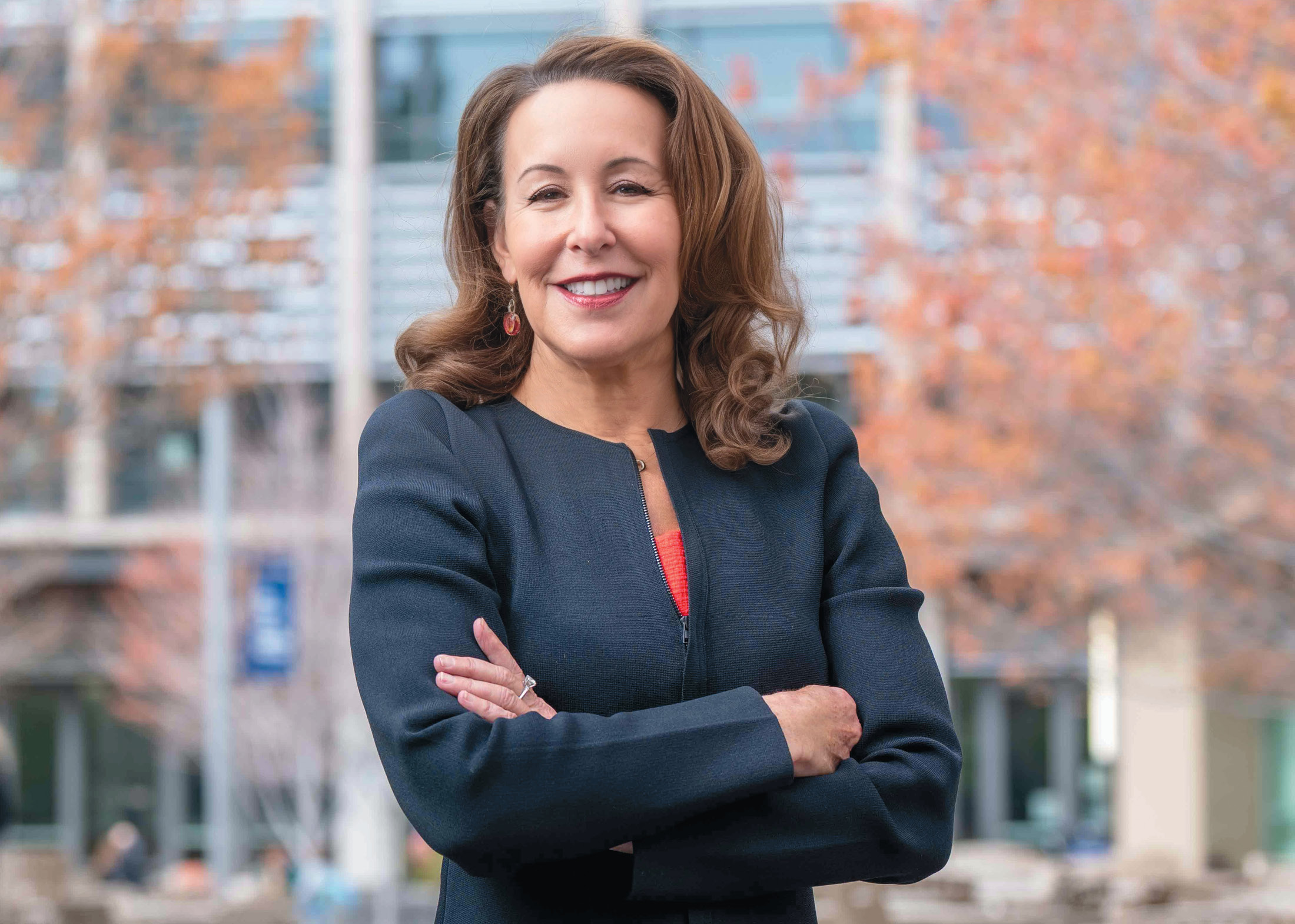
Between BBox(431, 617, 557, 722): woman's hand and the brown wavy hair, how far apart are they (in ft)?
1.47

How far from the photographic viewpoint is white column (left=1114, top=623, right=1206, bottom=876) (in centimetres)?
2408

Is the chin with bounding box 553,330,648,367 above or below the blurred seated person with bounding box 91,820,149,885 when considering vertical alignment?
above

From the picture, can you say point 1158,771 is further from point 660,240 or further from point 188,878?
point 660,240

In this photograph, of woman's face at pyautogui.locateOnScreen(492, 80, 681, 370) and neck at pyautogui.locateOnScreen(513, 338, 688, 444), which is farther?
neck at pyautogui.locateOnScreen(513, 338, 688, 444)

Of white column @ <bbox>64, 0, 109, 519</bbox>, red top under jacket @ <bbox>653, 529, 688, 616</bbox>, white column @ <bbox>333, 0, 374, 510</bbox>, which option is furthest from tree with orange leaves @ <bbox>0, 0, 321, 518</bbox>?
white column @ <bbox>333, 0, 374, 510</bbox>

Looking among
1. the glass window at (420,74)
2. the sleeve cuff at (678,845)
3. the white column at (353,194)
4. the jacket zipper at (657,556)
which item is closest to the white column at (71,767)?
the white column at (353,194)

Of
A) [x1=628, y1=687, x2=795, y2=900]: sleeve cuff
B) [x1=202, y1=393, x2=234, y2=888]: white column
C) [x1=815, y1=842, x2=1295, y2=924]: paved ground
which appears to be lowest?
[x1=815, y1=842, x2=1295, y2=924]: paved ground

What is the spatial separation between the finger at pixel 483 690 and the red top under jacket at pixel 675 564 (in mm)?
276

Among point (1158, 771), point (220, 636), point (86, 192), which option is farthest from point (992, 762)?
point (86, 192)

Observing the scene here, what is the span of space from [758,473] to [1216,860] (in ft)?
76.5

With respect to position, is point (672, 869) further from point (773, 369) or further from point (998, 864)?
point (998, 864)

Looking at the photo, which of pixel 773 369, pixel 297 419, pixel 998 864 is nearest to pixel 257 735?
pixel 297 419

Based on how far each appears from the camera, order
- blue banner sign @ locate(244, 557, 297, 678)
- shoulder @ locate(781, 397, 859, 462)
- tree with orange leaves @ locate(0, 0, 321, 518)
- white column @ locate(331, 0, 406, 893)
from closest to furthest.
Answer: shoulder @ locate(781, 397, 859, 462)
tree with orange leaves @ locate(0, 0, 321, 518)
blue banner sign @ locate(244, 557, 297, 678)
white column @ locate(331, 0, 406, 893)

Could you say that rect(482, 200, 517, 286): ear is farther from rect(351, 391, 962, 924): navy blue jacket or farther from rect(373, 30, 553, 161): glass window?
rect(373, 30, 553, 161): glass window
